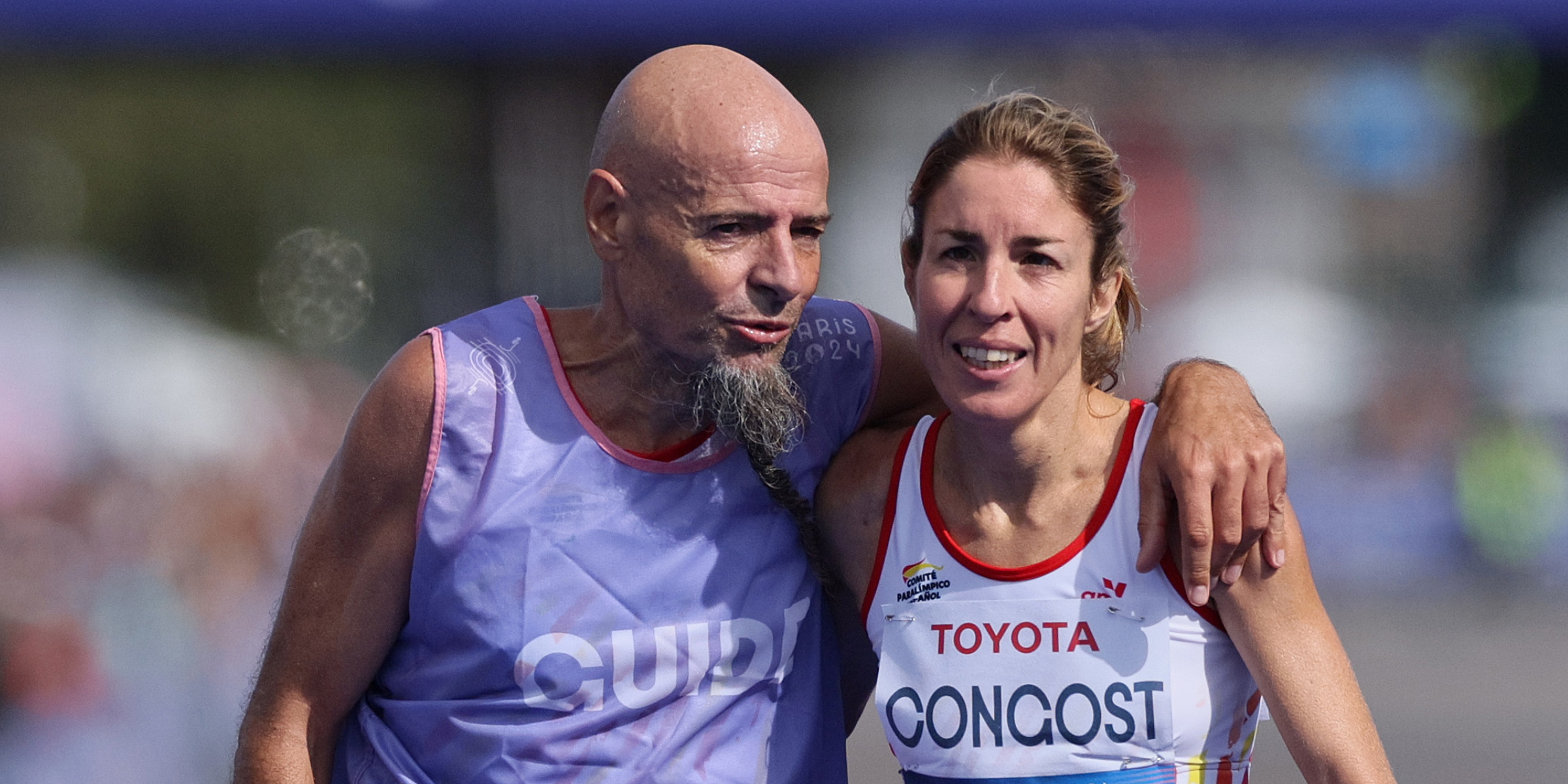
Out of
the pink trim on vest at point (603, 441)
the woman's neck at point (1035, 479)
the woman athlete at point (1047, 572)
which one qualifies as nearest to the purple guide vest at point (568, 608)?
the pink trim on vest at point (603, 441)

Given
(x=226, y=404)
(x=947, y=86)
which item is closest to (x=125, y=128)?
(x=226, y=404)

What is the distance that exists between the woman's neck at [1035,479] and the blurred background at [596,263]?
3.71m

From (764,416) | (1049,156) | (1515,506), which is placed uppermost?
(1049,156)

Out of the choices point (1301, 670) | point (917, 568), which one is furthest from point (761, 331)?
point (1301, 670)

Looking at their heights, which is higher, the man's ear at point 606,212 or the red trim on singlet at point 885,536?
the man's ear at point 606,212

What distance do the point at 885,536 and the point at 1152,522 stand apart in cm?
47

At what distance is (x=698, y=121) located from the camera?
2352mm

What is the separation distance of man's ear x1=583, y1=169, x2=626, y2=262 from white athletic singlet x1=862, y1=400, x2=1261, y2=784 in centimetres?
80

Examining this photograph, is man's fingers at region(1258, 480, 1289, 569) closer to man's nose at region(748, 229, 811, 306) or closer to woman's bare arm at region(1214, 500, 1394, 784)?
woman's bare arm at region(1214, 500, 1394, 784)

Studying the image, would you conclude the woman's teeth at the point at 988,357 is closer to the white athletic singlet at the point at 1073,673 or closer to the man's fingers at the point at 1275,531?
the white athletic singlet at the point at 1073,673

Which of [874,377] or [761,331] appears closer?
[761,331]

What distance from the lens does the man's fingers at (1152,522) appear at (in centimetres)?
217

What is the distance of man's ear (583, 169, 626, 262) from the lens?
2.45m

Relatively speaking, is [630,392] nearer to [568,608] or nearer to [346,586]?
[568,608]
